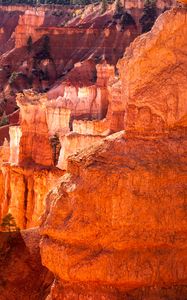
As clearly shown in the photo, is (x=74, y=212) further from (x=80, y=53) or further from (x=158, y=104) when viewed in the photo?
(x=80, y=53)

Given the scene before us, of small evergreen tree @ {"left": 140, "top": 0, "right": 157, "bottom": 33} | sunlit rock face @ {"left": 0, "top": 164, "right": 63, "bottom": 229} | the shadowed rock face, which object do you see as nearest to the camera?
the shadowed rock face

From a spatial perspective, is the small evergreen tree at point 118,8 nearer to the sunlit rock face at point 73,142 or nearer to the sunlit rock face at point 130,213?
the sunlit rock face at point 73,142

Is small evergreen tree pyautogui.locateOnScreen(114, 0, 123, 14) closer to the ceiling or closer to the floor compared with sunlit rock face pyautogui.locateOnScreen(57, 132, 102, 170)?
closer to the ceiling

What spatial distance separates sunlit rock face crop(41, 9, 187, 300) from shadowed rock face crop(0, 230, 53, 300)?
60.5 inches

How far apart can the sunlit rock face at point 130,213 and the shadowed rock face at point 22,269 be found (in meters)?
1.54

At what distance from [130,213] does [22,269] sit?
287 centimetres

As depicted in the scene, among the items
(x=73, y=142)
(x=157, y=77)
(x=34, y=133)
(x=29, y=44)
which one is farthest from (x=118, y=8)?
(x=157, y=77)

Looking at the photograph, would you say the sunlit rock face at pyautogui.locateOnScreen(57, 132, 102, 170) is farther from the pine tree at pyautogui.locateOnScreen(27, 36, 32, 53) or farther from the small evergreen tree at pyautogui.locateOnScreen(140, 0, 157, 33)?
the pine tree at pyautogui.locateOnScreen(27, 36, 32, 53)

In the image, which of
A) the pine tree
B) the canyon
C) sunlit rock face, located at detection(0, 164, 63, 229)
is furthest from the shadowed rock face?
the pine tree

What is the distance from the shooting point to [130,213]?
24.8 ft

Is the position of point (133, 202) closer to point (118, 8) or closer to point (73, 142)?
point (73, 142)

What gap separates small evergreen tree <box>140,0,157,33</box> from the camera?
6053 cm

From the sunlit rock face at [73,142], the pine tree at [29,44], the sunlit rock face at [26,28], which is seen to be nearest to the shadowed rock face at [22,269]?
the sunlit rock face at [73,142]

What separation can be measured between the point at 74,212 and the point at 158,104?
66.8 inches
